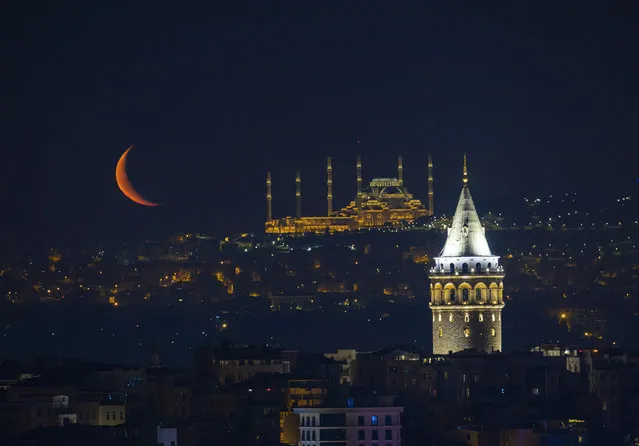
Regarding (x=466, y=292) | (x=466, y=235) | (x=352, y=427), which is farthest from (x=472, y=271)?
(x=352, y=427)

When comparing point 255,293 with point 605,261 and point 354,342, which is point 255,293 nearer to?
point 605,261

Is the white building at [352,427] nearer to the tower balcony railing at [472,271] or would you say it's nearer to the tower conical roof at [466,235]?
the tower balcony railing at [472,271]

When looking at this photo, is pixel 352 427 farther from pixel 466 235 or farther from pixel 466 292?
pixel 466 235

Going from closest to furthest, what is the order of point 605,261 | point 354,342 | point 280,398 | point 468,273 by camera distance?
point 280,398 → point 468,273 → point 354,342 → point 605,261

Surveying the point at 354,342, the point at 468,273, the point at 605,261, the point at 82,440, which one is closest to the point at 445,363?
the point at 468,273

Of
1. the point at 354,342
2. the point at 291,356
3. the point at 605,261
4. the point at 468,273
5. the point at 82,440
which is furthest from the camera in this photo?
the point at 605,261

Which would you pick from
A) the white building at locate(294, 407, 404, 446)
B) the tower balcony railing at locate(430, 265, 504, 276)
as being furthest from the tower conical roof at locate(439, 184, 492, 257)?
the white building at locate(294, 407, 404, 446)

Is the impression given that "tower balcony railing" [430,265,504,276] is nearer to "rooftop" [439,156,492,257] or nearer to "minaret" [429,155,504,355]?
"minaret" [429,155,504,355]
